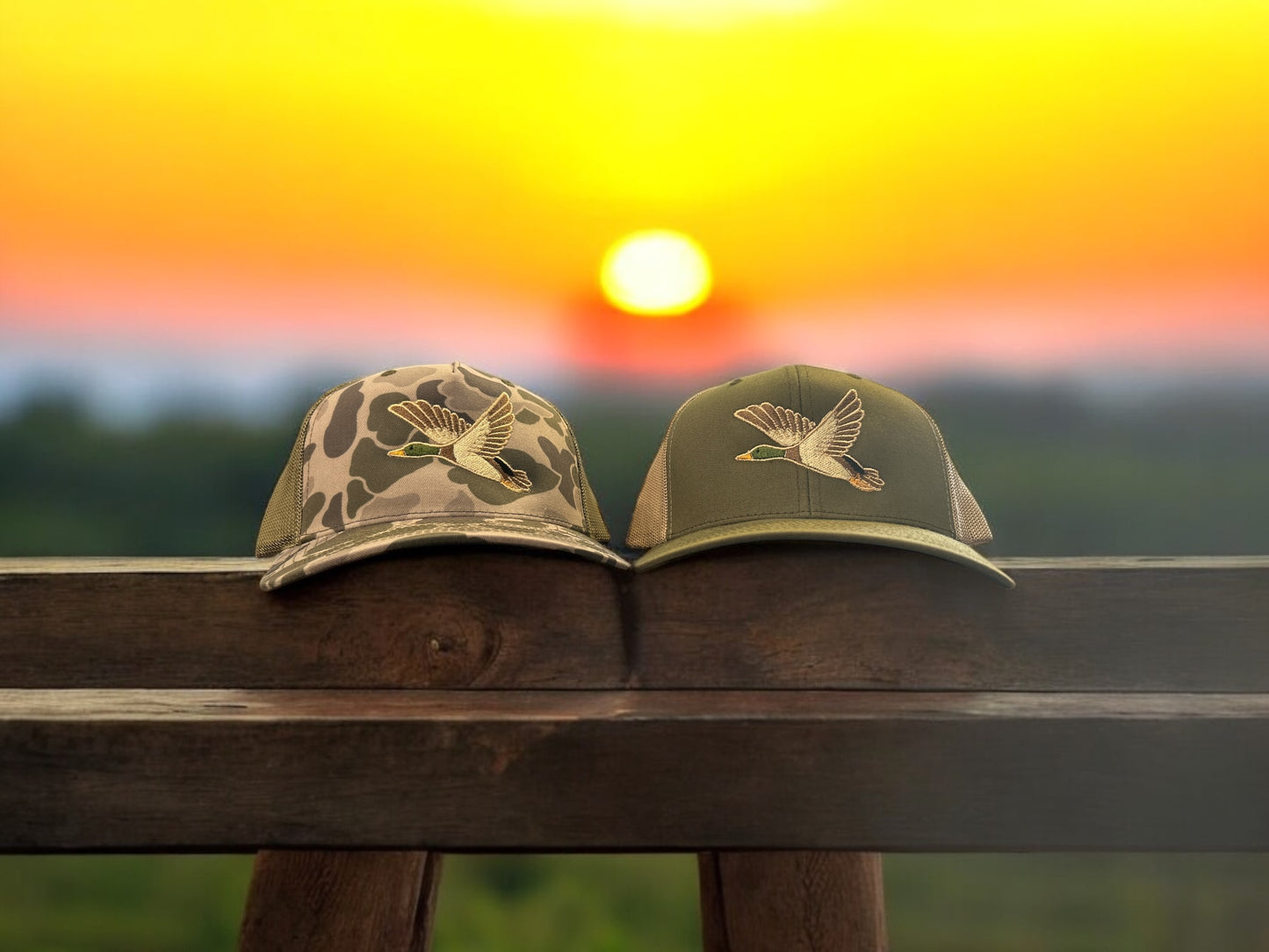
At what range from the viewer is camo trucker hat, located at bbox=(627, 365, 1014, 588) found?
109cm

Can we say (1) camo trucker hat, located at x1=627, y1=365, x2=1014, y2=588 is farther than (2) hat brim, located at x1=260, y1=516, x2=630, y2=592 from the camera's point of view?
Yes

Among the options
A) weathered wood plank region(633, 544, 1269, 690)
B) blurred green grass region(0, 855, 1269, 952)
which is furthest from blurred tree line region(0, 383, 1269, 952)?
weathered wood plank region(633, 544, 1269, 690)

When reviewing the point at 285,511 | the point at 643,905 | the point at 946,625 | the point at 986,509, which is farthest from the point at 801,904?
the point at 643,905

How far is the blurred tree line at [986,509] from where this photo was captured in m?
2.67

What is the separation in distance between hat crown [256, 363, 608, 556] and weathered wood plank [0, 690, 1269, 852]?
0.39 meters

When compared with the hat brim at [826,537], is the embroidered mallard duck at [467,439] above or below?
above

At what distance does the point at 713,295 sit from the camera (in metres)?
2.74

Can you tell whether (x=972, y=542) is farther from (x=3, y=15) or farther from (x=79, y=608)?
(x=3, y=15)

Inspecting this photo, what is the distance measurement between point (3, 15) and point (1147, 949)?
366 centimetres

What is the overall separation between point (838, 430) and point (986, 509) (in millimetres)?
1402

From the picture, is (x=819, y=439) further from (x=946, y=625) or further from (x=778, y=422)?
(x=946, y=625)

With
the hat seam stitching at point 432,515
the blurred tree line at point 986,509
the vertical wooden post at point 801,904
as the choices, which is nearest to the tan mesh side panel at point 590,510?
the hat seam stitching at point 432,515

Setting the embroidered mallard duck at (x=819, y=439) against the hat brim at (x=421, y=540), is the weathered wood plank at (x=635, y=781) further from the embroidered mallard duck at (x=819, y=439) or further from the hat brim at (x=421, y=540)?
the embroidered mallard duck at (x=819, y=439)

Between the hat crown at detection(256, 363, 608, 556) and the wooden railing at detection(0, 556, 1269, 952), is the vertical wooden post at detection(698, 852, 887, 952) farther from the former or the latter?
the hat crown at detection(256, 363, 608, 556)
